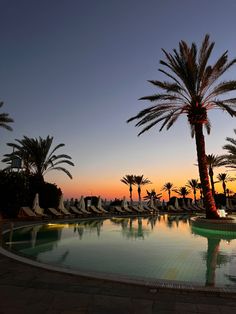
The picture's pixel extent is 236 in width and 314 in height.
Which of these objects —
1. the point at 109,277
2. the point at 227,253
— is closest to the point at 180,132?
the point at 227,253

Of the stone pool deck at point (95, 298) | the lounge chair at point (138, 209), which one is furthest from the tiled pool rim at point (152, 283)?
the lounge chair at point (138, 209)

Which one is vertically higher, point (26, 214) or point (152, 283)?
point (26, 214)

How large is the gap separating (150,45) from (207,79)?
5160mm

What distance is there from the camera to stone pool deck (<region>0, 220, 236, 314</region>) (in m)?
4.03

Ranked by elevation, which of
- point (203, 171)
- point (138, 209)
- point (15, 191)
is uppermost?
point (203, 171)

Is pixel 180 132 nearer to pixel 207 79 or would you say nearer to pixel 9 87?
pixel 207 79

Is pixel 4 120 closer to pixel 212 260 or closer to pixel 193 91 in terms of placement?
pixel 193 91

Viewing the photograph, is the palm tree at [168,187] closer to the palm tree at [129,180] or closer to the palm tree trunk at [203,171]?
the palm tree at [129,180]

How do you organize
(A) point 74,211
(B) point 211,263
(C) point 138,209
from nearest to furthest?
(B) point 211,263 → (A) point 74,211 → (C) point 138,209

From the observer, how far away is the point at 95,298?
14.7ft

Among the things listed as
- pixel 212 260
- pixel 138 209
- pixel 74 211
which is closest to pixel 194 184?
pixel 138 209

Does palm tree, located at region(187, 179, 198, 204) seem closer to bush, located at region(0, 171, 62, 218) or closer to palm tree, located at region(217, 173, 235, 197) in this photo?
palm tree, located at region(217, 173, 235, 197)

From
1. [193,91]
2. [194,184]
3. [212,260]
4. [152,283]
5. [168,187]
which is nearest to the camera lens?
[152,283]

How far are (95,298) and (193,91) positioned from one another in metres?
16.9
